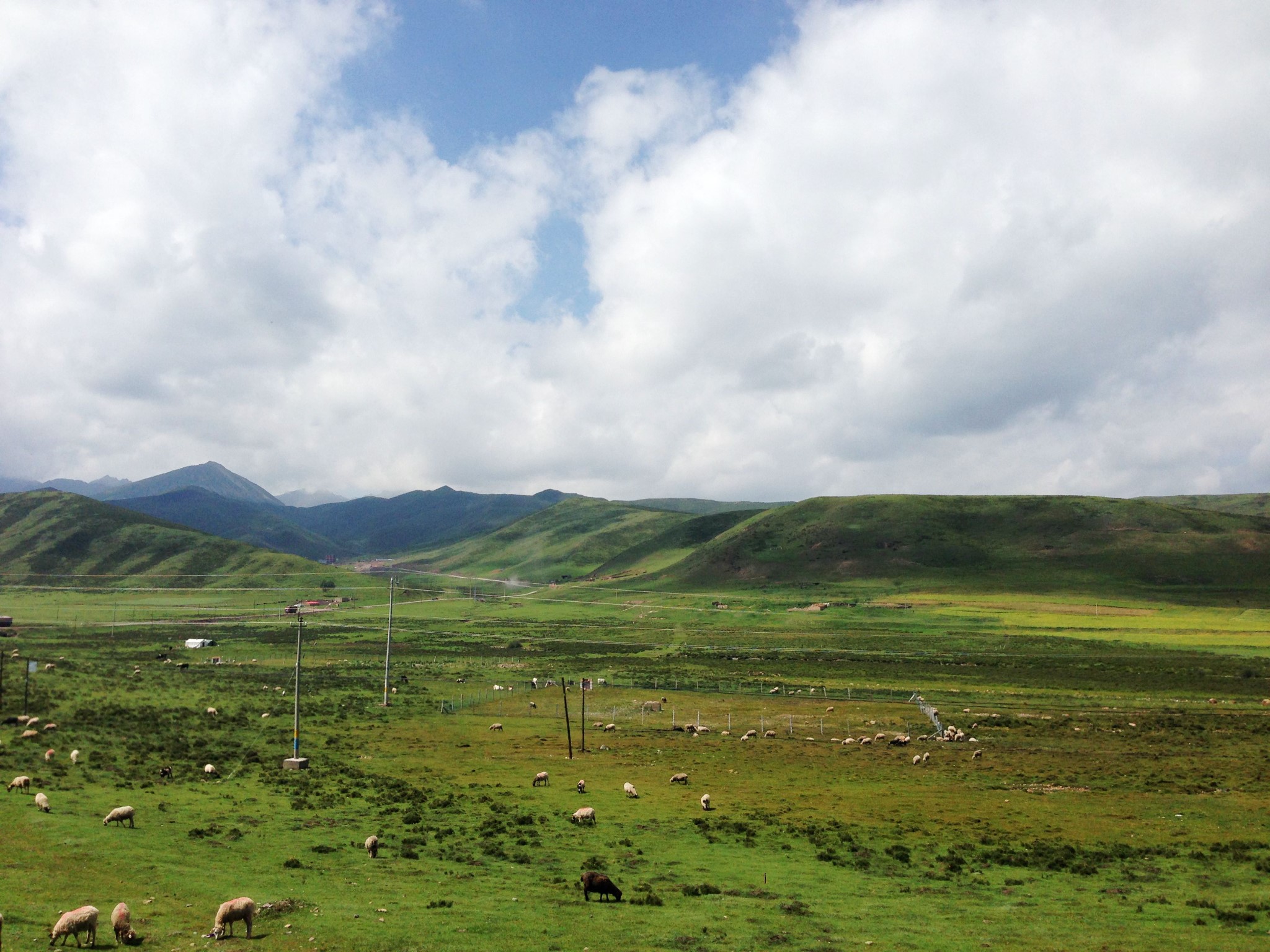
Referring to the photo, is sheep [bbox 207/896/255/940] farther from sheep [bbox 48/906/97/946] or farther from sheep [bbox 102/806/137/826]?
sheep [bbox 102/806/137/826]

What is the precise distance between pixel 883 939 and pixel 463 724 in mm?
52347

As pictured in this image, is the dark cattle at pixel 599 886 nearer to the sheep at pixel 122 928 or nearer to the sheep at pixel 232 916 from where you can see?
the sheep at pixel 232 916

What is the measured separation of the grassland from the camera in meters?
21.7

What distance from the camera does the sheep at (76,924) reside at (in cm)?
1722

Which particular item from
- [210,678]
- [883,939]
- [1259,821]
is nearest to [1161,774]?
[1259,821]

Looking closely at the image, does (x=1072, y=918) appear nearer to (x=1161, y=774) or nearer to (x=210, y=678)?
(x=1161, y=774)

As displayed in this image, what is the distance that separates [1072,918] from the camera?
75.8ft

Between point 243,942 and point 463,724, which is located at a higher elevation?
point 243,942

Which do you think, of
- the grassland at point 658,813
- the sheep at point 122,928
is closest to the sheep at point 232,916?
the grassland at point 658,813

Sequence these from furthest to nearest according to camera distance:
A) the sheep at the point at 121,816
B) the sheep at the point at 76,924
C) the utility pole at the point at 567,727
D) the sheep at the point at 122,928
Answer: the utility pole at the point at 567,727 → the sheep at the point at 121,816 → the sheep at the point at 122,928 → the sheep at the point at 76,924

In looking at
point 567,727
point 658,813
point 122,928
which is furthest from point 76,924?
point 567,727

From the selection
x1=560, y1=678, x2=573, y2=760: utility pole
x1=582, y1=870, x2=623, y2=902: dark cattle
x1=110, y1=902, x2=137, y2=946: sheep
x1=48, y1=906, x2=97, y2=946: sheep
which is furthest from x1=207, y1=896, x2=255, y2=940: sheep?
x1=560, y1=678, x2=573, y2=760: utility pole

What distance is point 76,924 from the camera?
1728 centimetres

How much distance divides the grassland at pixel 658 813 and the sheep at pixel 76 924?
A: 36.0 inches
